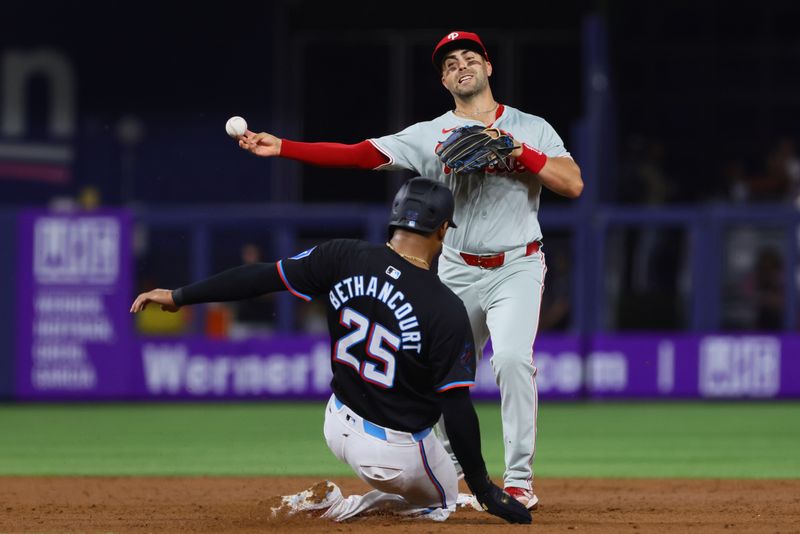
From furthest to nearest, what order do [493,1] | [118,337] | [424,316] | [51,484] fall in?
[493,1] → [118,337] → [51,484] → [424,316]

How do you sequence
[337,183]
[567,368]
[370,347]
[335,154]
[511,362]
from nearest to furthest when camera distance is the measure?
[370,347], [511,362], [335,154], [567,368], [337,183]

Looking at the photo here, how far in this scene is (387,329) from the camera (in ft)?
16.6

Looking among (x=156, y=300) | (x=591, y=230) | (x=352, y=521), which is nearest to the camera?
(x=156, y=300)

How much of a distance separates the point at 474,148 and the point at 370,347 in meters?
1.05

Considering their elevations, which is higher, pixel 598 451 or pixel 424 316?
pixel 424 316

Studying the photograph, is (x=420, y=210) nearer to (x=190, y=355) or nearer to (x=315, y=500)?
(x=315, y=500)

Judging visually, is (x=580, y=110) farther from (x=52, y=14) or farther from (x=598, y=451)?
(x=598, y=451)

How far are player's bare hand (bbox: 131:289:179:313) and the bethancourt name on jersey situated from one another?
2.30 feet

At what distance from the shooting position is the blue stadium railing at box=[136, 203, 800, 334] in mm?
12898

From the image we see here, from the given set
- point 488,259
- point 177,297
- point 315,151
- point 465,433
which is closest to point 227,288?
point 177,297

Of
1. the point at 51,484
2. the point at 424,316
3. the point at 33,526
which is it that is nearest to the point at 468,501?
the point at 424,316

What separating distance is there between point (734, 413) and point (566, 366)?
176cm

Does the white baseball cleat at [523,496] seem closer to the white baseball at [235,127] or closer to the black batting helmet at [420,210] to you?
the black batting helmet at [420,210]

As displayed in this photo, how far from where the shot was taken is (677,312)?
1322 cm
